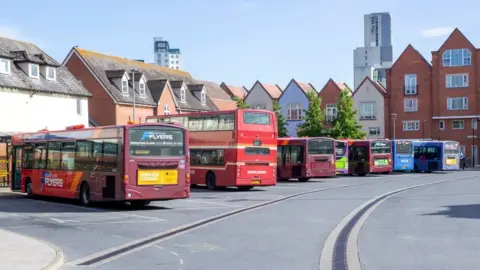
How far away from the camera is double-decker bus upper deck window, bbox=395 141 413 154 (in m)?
57.1

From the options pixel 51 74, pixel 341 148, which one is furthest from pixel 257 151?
pixel 51 74

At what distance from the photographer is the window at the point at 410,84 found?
82.4 m

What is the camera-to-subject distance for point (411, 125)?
3241 inches

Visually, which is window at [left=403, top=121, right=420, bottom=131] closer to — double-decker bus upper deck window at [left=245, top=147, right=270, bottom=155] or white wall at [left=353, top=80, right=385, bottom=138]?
white wall at [left=353, top=80, right=385, bottom=138]

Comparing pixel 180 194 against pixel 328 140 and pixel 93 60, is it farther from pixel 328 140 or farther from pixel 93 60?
pixel 93 60

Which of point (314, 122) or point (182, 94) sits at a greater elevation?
point (182, 94)

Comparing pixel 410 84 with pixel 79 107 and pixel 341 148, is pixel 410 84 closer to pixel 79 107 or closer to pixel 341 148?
pixel 341 148

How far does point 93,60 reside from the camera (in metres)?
59.2

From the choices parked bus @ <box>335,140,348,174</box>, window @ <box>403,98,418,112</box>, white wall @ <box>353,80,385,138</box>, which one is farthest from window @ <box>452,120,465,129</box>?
parked bus @ <box>335,140,348,174</box>

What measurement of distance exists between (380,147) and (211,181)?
913 inches

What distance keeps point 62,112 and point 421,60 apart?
48.8 metres

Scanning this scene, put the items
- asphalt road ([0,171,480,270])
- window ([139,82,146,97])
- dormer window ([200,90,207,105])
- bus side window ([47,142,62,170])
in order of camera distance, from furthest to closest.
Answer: dormer window ([200,90,207,105]) → window ([139,82,146,97]) → bus side window ([47,142,62,170]) → asphalt road ([0,171,480,270])

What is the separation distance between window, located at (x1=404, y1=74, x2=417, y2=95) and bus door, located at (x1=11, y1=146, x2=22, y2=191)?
196 ft

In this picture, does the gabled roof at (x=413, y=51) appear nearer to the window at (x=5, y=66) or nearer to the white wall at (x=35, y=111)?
the white wall at (x=35, y=111)
